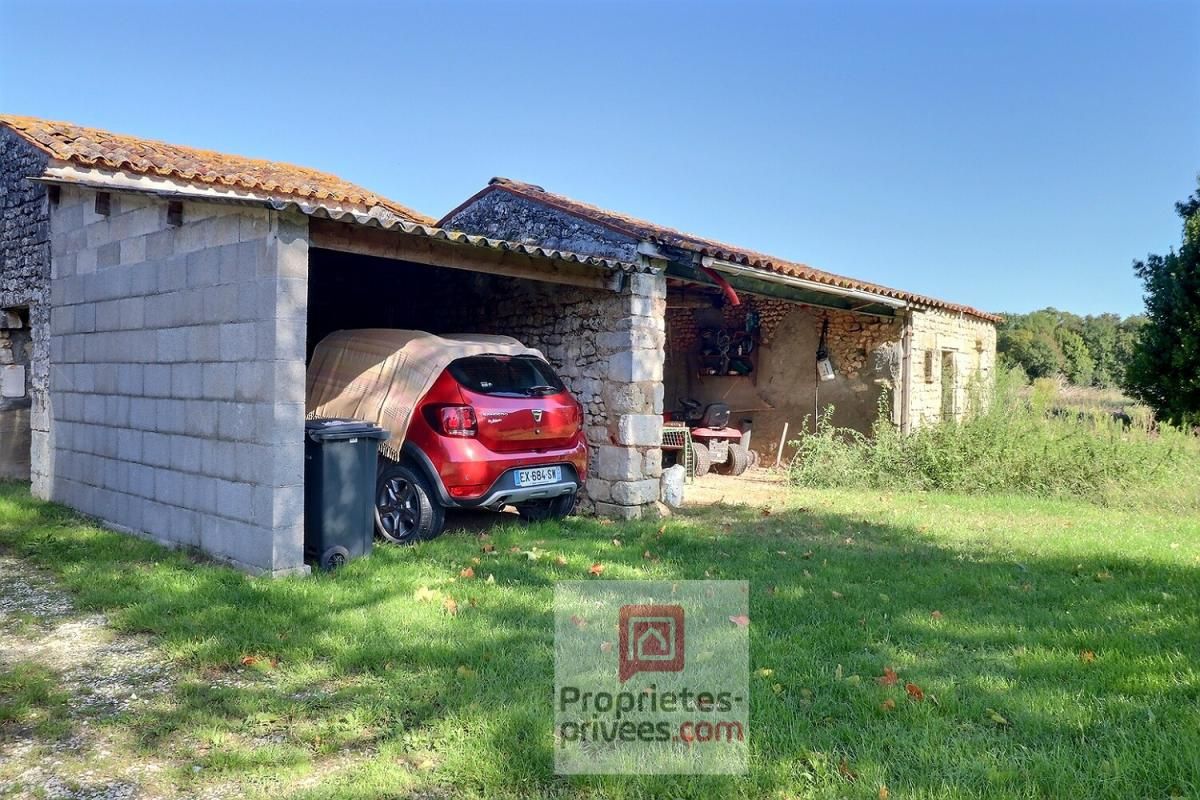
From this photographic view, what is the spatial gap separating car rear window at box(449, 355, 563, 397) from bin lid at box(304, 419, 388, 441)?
848mm

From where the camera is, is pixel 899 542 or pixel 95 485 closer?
pixel 899 542

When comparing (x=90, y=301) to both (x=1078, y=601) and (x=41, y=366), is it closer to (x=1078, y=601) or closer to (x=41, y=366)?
(x=41, y=366)

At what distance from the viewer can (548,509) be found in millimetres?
7355

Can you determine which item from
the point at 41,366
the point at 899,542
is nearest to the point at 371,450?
the point at 899,542

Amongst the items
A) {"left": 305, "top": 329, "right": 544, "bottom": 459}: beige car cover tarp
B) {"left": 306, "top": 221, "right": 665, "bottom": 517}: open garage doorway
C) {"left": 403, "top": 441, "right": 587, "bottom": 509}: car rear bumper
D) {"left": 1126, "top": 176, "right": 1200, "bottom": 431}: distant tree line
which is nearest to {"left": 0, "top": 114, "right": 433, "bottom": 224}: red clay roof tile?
{"left": 306, "top": 221, "right": 665, "bottom": 517}: open garage doorway

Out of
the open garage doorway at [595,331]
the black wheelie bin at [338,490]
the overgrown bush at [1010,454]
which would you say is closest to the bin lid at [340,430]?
the black wheelie bin at [338,490]

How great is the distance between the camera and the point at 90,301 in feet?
23.8

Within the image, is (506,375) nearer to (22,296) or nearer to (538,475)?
(538,475)

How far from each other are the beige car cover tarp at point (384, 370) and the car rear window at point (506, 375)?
8 cm

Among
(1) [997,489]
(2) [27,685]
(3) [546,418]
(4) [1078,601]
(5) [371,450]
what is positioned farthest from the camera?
(1) [997,489]

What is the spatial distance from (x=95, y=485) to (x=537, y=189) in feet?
20.8

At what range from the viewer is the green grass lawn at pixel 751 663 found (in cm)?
263

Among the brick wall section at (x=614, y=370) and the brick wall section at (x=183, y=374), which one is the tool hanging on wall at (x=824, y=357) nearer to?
the brick wall section at (x=614, y=370)

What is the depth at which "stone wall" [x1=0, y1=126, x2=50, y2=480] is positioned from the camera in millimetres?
8938
